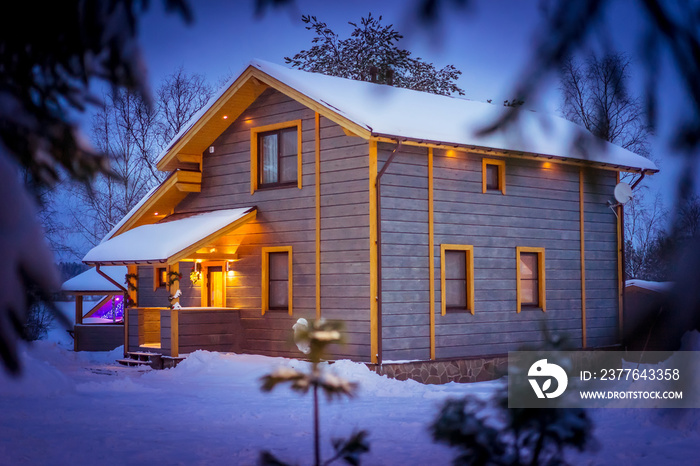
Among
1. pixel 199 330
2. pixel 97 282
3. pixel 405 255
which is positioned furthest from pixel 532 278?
pixel 97 282

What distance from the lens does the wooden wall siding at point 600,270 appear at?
18.9 meters

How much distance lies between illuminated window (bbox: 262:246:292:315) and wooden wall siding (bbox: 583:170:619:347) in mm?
7215

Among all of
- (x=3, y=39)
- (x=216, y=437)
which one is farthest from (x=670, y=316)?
(x=216, y=437)

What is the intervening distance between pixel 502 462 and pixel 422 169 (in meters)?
12.3

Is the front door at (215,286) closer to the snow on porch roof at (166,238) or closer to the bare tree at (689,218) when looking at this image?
the snow on porch roof at (166,238)

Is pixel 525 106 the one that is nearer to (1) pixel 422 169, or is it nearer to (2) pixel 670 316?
(2) pixel 670 316

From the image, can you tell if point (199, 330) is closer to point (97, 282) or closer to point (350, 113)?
point (350, 113)

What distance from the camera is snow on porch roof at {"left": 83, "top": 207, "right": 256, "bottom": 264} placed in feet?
53.7

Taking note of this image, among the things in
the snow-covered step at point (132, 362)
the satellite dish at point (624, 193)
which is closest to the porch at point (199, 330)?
the snow-covered step at point (132, 362)

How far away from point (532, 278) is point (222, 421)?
923 cm

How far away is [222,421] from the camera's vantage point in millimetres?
10797

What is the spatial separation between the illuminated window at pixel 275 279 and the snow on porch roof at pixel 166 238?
982 mm

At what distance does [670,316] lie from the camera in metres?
2.73

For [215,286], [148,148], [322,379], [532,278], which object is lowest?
[322,379]
